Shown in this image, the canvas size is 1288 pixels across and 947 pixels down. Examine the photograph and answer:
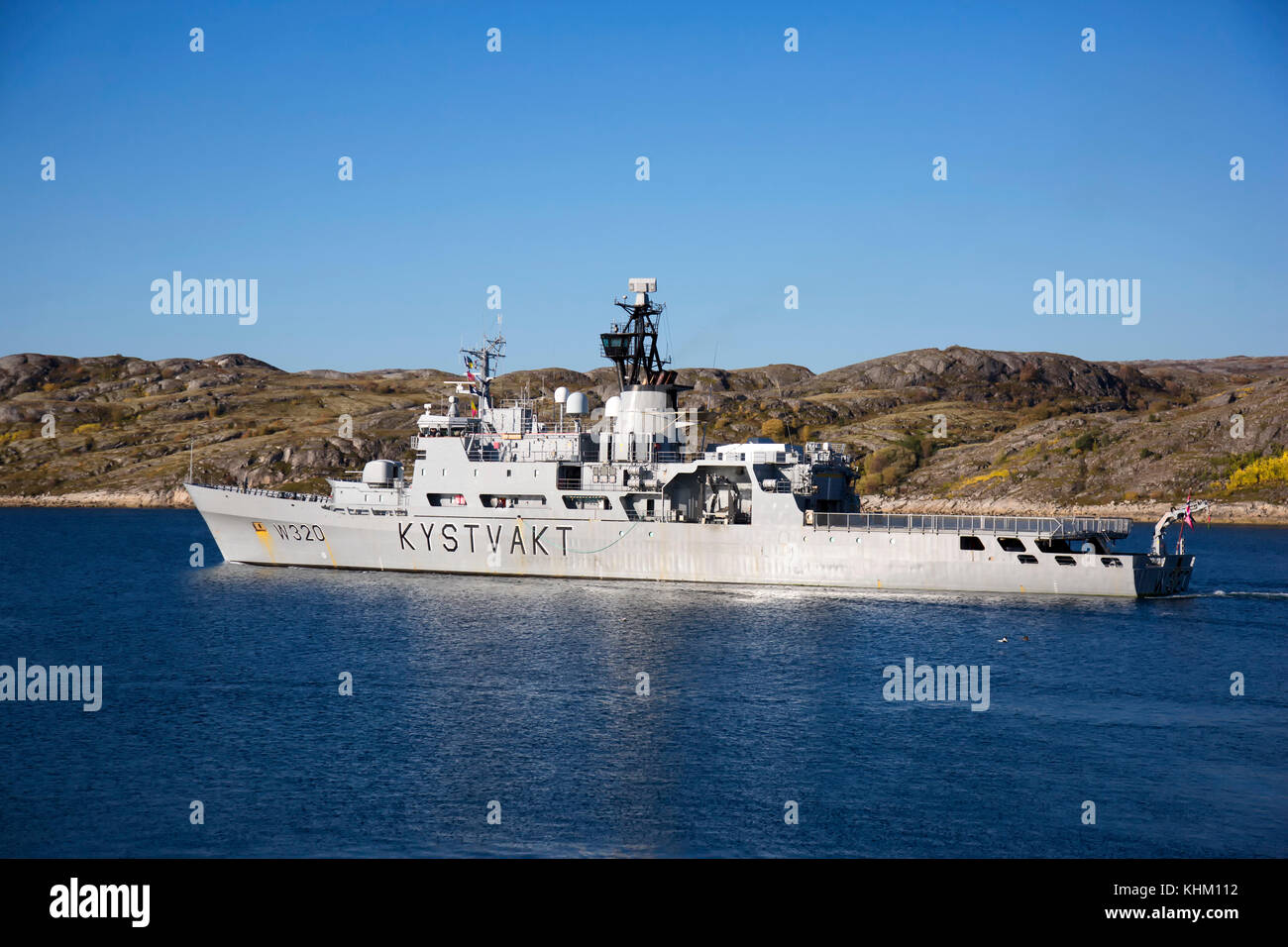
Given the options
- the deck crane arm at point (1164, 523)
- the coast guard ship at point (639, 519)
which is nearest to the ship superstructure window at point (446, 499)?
the coast guard ship at point (639, 519)

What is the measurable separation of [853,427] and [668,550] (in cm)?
10889

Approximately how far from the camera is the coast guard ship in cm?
4075

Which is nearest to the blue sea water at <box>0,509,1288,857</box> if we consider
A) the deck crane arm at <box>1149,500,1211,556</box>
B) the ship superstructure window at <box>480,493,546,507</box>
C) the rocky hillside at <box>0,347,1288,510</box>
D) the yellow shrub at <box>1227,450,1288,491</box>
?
the deck crane arm at <box>1149,500,1211,556</box>

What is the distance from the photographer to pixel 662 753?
21453 mm

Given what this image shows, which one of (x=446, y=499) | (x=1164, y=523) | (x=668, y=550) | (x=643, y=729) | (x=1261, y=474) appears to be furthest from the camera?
(x=1261, y=474)

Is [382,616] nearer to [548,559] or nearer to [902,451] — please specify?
[548,559]

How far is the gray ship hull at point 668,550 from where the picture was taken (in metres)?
40.5

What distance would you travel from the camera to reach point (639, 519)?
45.0m

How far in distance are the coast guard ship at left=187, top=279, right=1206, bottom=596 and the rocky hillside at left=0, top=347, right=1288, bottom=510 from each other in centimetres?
3011

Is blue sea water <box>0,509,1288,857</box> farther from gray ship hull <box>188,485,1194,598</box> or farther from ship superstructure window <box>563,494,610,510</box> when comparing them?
A: ship superstructure window <box>563,494,610,510</box>

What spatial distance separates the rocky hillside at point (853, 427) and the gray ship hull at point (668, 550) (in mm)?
30907

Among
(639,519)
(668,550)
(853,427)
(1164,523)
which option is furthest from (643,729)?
(853,427)

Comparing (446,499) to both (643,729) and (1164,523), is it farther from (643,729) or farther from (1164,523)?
(1164,523)

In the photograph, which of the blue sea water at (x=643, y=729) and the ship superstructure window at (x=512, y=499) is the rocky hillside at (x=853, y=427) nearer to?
the ship superstructure window at (x=512, y=499)
